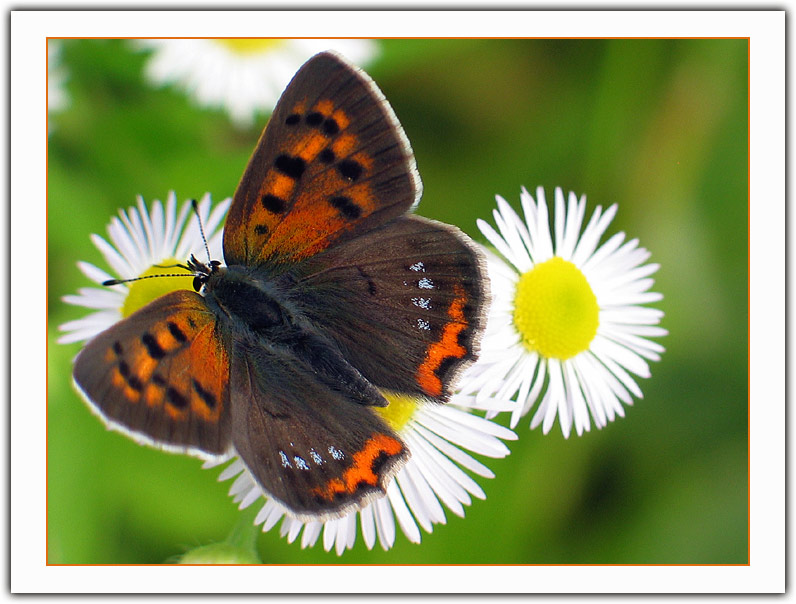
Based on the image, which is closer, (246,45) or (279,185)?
(279,185)

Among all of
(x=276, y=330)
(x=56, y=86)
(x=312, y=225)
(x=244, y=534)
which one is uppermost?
(x=56, y=86)

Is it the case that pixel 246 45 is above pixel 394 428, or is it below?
above

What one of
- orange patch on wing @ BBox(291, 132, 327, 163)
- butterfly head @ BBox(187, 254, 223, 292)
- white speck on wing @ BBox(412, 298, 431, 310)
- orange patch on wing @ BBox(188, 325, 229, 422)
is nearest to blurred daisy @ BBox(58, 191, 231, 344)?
butterfly head @ BBox(187, 254, 223, 292)

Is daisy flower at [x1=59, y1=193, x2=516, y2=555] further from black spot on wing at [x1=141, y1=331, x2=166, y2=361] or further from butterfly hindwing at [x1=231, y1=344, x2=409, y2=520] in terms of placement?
black spot on wing at [x1=141, y1=331, x2=166, y2=361]

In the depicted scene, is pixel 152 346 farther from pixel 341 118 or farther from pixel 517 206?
pixel 517 206

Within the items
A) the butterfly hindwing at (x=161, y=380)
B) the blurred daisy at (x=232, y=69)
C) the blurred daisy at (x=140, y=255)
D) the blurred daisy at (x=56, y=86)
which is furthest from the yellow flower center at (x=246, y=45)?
the butterfly hindwing at (x=161, y=380)

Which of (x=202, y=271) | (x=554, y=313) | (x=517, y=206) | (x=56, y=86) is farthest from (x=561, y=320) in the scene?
(x=56, y=86)

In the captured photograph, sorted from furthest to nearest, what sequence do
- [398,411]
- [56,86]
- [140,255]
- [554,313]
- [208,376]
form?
[56,86] < [140,255] < [554,313] < [398,411] < [208,376]
